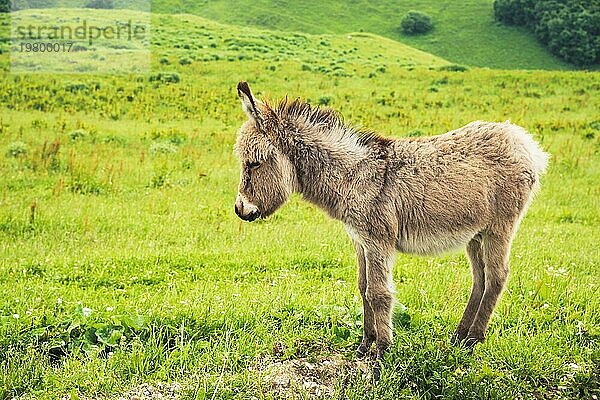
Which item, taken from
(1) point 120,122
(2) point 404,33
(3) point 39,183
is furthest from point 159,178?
(2) point 404,33

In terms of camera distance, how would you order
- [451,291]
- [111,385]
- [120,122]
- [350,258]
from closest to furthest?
[111,385]
[451,291]
[350,258]
[120,122]

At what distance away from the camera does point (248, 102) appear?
16.6ft

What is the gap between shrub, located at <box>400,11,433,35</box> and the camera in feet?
230

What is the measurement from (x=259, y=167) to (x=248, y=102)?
1.89 ft

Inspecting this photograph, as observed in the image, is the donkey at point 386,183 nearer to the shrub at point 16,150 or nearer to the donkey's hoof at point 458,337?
the donkey's hoof at point 458,337

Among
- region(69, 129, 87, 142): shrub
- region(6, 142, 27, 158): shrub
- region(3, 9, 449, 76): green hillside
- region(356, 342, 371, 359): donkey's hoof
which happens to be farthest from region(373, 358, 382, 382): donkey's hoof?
region(3, 9, 449, 76): green hillside

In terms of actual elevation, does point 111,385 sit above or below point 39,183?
above

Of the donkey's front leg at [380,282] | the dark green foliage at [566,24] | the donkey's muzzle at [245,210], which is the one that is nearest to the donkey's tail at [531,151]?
the donkey's front leg at [380,282]

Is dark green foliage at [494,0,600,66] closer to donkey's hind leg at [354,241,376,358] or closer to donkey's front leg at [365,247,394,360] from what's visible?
donkey's hind leg at [354,241,376,358]

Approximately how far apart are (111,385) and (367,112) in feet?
59.8

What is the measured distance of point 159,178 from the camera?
13.5 meters

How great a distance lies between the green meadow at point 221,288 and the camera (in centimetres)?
533

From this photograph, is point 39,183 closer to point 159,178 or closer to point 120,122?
point 159,178

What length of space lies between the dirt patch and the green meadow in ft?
0.06
